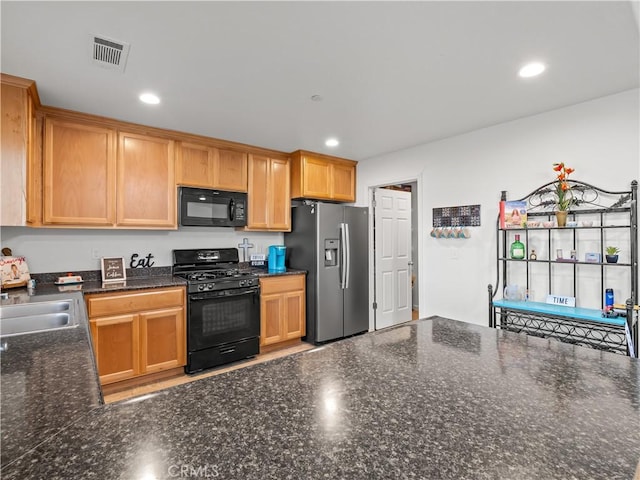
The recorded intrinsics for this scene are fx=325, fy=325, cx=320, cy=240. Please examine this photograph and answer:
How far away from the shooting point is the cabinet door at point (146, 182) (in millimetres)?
3018

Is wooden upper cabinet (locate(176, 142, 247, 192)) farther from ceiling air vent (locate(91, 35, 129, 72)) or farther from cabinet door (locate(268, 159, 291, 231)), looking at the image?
ceiling air vent (locate(91, 35, 129, 72))

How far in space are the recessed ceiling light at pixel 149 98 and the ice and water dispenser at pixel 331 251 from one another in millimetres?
2197

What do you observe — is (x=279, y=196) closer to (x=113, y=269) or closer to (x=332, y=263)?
(x=332, y=263)

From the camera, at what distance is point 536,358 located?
108cm

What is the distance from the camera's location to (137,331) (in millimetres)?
2793

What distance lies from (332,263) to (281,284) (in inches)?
27.1

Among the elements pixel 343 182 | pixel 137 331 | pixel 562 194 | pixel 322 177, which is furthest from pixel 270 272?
pixel 562 194

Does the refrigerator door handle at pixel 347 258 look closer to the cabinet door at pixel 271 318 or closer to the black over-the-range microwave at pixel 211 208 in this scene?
the cabinet door at pixel 271 318

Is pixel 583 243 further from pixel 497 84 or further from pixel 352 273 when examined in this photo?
pixel 352 273

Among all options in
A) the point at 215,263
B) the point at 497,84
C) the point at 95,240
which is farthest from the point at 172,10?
the point at 215,263

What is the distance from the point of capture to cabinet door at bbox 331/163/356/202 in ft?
14.1

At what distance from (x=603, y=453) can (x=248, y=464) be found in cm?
66

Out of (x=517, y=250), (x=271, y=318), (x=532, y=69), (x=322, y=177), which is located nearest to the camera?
(x=532, y=69)

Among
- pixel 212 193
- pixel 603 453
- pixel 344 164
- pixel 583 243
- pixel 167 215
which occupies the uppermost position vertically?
pixel 344 164
